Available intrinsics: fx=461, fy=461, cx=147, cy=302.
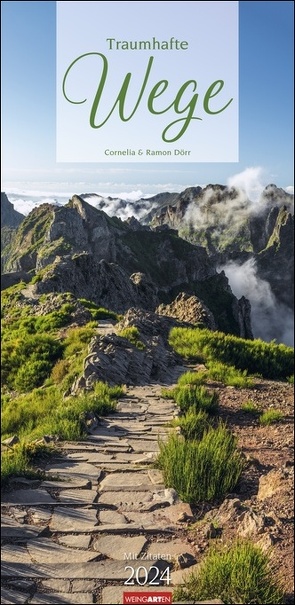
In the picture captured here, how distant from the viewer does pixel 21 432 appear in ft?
32.1

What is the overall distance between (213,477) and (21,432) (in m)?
5.24

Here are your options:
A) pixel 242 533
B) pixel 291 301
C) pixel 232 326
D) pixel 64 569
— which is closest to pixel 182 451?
pixel 242 533

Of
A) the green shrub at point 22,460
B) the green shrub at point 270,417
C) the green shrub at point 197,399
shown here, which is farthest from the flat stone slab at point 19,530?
the green shrub at point 270,417

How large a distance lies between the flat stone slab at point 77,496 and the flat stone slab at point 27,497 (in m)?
0.16

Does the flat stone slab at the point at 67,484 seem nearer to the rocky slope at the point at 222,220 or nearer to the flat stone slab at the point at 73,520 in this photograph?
the flat stone slab at the point at 73,520

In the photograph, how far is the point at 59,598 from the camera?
373cm

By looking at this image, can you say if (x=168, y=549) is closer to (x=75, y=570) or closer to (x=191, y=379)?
(x=75, y=570)

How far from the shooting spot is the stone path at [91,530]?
3.94 meters

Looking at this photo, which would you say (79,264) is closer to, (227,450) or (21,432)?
(21,432)

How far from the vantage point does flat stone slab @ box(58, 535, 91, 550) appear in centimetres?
455

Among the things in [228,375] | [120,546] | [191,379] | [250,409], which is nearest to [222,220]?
[191,379]

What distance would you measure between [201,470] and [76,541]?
1900 millimetres

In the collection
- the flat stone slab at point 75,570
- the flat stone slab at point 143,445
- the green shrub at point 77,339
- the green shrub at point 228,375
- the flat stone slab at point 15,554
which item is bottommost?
the flat stone slab at point 143,445

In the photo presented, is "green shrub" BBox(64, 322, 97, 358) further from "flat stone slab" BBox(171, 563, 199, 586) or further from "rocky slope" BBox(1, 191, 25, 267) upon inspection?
"flat stone slab" BBox(171, 563, 199, 586)
